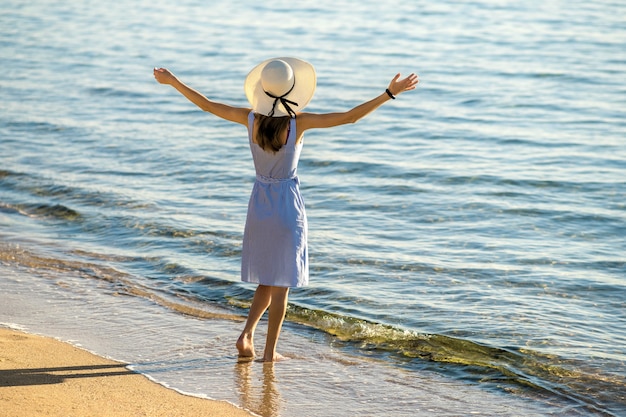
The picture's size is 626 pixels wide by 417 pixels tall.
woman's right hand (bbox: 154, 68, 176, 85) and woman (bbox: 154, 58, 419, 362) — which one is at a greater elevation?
woman's right hand (bbox: 154, 68, 176, 85)

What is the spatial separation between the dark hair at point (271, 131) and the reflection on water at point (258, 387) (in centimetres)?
133

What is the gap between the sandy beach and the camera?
4949 millimetres

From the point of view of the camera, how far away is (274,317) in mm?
5812

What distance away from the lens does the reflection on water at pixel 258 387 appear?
5.26 meters

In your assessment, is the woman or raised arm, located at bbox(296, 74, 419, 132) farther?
the woman

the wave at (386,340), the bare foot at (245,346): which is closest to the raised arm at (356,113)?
the bare foot at (245,346)

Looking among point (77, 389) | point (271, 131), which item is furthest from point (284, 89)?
point (77, 389)

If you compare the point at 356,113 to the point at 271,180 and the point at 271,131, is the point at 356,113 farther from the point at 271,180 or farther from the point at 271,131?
the point at 271,180

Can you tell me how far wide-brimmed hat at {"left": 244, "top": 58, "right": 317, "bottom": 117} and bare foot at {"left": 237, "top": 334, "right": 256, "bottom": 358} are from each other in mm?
1426

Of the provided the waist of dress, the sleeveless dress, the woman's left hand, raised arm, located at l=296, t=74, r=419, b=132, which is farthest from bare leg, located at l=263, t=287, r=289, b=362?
the woman's left hand

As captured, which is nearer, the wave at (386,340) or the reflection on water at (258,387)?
the reflection on water at (258,387)

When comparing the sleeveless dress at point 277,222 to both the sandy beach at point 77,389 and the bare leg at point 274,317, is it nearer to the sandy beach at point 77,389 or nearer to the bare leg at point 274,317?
the bare leg at point 274,317

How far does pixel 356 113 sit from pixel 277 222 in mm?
814

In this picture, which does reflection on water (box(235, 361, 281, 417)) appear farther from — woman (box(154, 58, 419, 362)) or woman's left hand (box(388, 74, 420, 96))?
woman's left hand (box(388, 74, 420, 96))
